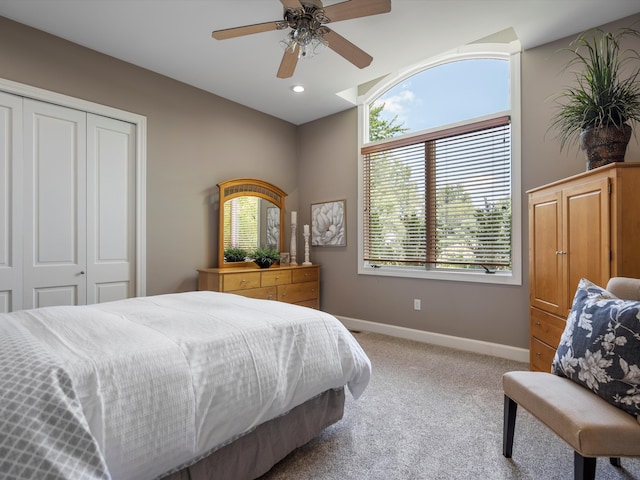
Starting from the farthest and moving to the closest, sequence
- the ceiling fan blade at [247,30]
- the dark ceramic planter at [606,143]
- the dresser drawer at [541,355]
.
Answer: the dresser drawer at [541,355]
the ceiling fan blade at [247,30]
the dark ceramic planter at [606,143]

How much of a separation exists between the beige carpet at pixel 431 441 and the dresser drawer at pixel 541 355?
1.07 ft

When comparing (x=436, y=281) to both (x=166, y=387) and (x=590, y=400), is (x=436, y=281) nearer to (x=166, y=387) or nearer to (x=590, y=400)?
(x=590, y=400)

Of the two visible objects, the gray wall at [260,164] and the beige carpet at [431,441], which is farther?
the gray wall at [260,164]

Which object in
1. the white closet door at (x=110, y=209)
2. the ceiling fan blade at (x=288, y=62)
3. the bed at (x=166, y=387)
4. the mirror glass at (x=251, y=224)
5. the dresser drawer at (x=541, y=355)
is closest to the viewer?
the bed at (x=166, y=387)

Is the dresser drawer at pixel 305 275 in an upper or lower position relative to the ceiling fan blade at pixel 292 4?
lower

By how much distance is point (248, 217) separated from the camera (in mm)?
4180

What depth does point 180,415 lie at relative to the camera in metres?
1.13

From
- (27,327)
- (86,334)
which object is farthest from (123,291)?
(86,334)

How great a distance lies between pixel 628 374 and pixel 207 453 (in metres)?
1.54

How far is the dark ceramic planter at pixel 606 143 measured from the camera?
2055 millimetres

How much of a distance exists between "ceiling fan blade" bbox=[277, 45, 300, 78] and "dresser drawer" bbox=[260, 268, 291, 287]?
6.76 ft

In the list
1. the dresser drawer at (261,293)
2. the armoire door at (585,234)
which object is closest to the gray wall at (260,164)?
the dresser drawer at (261,293)

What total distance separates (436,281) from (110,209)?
3307mm

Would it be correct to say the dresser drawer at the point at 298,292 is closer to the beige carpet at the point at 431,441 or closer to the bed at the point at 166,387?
the beige carpet at the point at 431,441
